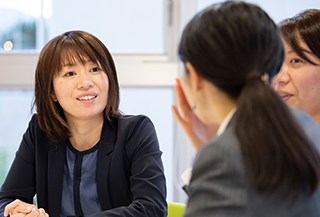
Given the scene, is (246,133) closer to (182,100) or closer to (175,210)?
(182,100)

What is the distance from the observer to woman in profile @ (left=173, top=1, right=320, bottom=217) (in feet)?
2.19

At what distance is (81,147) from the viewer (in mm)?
1607

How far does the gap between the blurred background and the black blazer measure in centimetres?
99

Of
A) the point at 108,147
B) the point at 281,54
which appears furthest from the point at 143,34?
the point at 281,54

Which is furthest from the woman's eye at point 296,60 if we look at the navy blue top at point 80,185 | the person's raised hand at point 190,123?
the navy blue top at point 80,185

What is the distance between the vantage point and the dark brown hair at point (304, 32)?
1398 millimetres

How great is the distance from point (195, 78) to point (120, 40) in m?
1.92

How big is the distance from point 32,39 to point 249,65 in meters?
2.29

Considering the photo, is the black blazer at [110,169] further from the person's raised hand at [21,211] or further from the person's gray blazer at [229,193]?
the person's gray blazer at [229,193]

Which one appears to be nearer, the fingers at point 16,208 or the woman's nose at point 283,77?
the fingers at point 16,208

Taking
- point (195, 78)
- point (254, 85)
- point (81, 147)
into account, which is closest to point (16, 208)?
→ point (81, 147)

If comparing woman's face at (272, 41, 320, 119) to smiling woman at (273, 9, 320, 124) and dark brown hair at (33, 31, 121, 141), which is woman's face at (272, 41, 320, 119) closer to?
smiling woman at (273, 9, 320, 124)

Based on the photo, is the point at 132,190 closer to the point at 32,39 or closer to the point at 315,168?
the point at 315,168

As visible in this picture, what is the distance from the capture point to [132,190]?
1402mm
